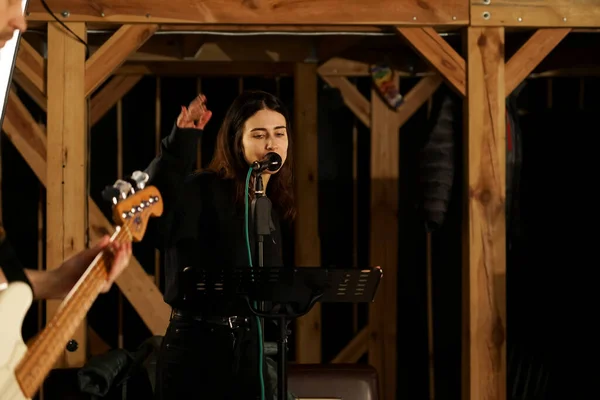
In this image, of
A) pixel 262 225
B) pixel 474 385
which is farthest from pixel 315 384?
pixel 262 225

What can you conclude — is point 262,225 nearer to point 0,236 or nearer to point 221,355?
→ point 221,355

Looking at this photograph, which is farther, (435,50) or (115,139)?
(115,139)

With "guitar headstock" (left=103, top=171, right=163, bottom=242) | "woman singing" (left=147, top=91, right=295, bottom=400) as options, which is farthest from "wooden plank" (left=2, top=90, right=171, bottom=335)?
"guitar headstock" (left=103, top=171, right=163, bottom=242)

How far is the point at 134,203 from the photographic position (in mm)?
2400

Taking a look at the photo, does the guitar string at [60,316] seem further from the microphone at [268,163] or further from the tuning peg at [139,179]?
the microphone at [268,163]

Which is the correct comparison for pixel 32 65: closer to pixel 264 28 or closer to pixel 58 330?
pixel 264 28

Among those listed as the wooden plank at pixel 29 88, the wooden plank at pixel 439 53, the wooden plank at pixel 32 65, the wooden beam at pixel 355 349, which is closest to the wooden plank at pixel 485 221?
the wooden plank at pixel 439 53

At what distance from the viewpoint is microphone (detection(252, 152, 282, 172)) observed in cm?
281

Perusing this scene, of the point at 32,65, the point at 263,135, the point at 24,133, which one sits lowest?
the point at 263,135

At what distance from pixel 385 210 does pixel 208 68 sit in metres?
1.34

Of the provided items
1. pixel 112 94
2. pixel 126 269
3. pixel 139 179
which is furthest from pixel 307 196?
pixel 139 179

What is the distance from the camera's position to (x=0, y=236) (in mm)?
2223

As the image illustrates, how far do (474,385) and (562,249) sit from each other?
123 cm

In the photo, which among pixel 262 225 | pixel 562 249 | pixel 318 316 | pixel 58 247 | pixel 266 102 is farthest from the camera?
pixel 318 316
